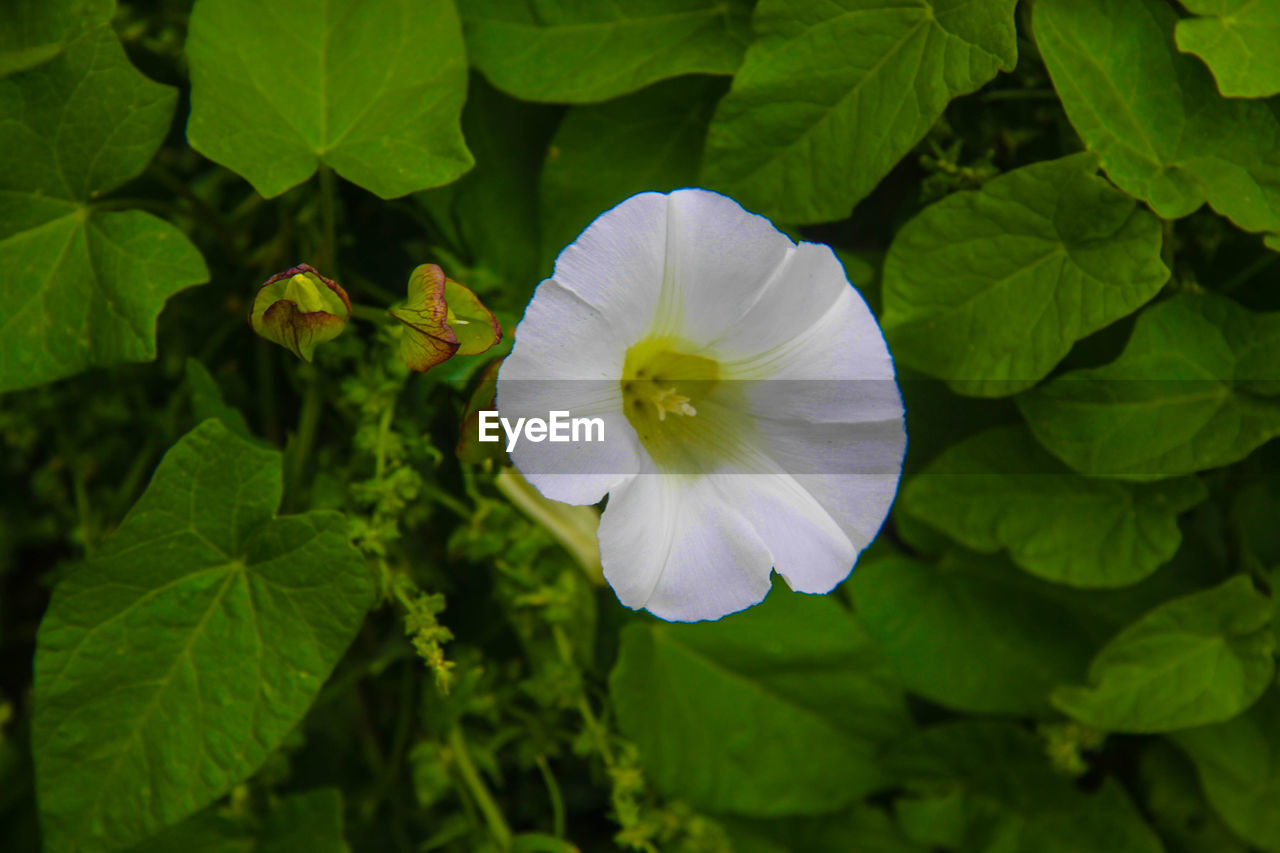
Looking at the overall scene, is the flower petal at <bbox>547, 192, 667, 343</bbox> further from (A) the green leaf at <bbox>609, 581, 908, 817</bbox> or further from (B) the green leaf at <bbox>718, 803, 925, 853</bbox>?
(B) the green leaf at <bbox>718, 803, 925, 853</bbox>

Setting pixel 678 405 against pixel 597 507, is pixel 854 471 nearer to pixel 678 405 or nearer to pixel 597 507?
pixel 678 405

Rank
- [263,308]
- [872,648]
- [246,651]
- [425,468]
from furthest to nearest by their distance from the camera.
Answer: [872,648] → [425,468] → [246,651] → [263,308]

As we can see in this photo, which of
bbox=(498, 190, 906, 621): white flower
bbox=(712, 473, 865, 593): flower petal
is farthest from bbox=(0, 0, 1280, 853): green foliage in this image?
bbox=(712, 473, 865, 593): flower petal

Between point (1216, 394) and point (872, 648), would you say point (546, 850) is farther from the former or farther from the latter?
point (1216, 394)

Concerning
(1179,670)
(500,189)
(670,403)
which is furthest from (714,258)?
(1179,670)

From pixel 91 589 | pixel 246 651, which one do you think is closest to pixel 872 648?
pixel 246 651

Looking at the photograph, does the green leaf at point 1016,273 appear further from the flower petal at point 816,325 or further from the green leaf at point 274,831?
the green leaf at point 274,831
